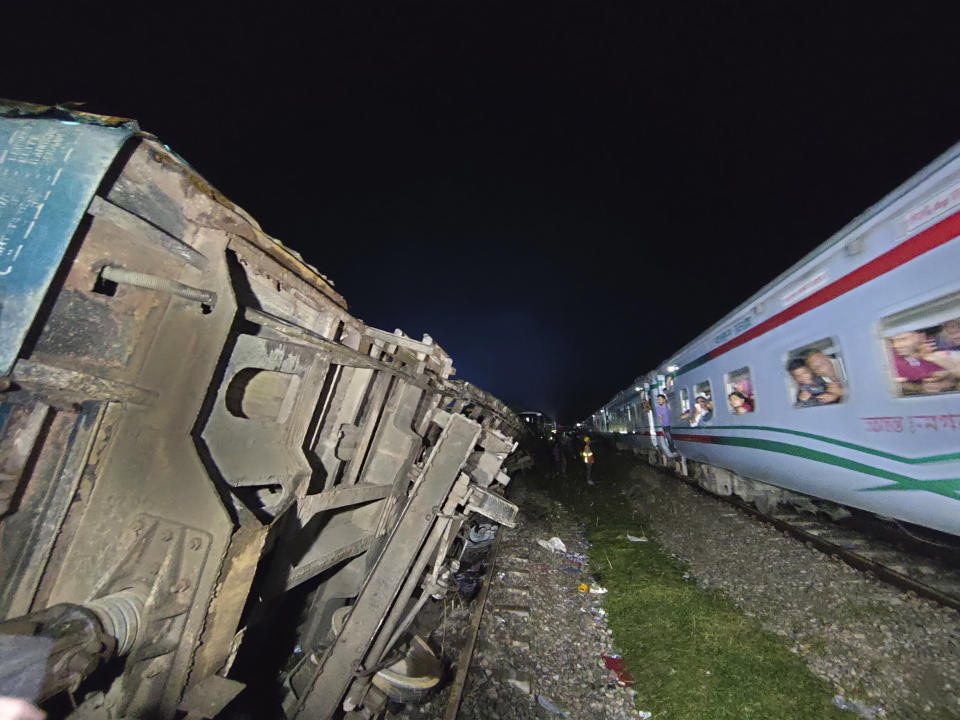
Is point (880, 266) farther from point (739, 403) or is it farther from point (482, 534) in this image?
point (482, 534)

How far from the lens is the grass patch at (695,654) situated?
11.0ft

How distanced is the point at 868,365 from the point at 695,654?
365 cm

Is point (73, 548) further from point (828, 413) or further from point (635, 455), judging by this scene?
point (635, 455)

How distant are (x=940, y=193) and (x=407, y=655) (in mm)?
6642

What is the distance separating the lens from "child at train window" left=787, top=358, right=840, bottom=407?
491cm

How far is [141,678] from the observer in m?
1.83

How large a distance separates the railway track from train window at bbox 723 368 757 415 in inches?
83.6

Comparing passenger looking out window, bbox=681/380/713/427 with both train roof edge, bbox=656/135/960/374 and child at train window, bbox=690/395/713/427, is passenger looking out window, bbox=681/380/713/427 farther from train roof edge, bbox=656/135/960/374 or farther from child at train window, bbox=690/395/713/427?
train roof edge, bbox=656/135/960/374

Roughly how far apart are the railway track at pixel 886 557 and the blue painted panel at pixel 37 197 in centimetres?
784

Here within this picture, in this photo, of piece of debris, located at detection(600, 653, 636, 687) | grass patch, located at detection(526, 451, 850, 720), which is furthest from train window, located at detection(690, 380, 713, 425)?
piece of debris, located at detection(600, 653, 636, 687)

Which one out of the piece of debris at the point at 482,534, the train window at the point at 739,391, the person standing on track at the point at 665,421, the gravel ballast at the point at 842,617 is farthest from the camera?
the person standing on track at the point at 665,421

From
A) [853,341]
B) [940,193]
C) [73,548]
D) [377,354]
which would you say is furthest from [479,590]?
[940,193]

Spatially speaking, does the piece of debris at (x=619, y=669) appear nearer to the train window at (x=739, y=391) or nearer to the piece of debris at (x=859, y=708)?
the piece of debris at (x=859, y=708)

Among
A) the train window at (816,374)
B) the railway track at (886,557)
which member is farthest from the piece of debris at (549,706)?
the train window at (816,374)
